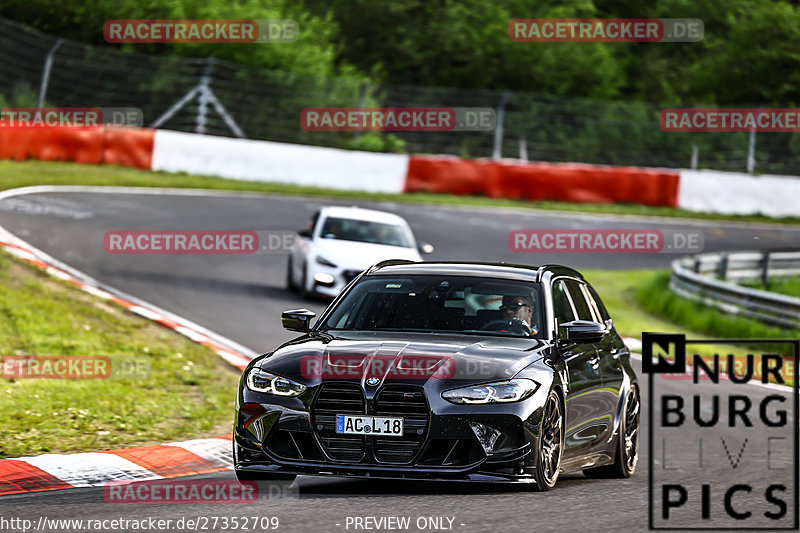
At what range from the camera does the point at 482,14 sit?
4881 cm

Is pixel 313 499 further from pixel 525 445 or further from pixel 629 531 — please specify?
pixel 629 531

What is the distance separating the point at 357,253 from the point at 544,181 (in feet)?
51.8

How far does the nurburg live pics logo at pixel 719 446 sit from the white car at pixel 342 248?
404cm

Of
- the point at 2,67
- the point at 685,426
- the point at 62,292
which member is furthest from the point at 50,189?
the point at 685,426

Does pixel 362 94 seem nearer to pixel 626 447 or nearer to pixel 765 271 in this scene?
pixel 765 271

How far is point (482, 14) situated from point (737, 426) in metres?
37.4

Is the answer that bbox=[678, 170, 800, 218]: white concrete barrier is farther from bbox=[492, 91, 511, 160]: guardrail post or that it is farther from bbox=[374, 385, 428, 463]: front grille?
bbox=[374, 385, 428, 463]: front grille

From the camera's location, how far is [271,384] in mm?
7477

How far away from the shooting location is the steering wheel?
325 inches
